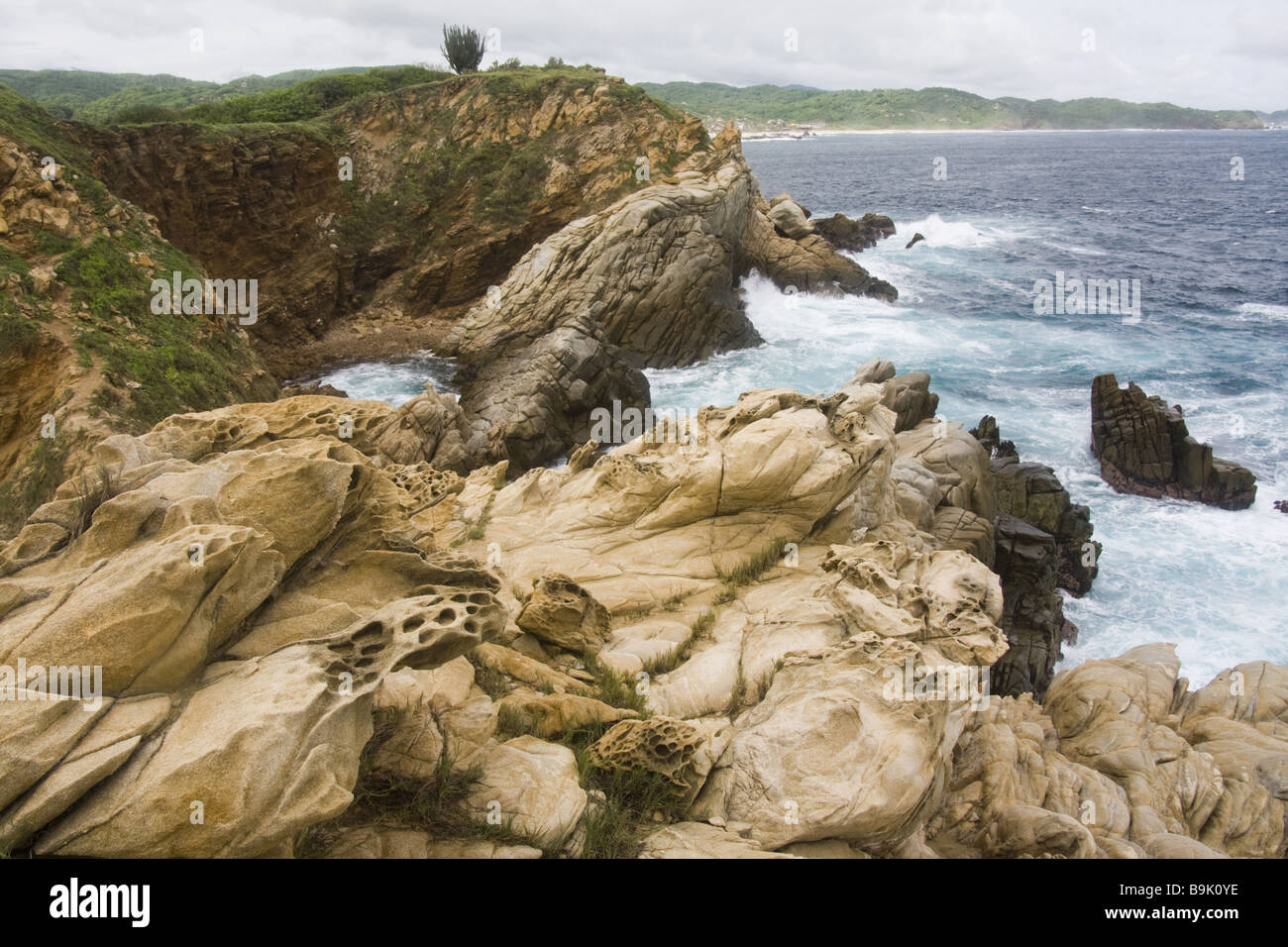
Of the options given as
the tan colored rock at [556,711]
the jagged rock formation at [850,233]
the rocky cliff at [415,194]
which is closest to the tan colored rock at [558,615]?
the tan colored rock at [556,711]

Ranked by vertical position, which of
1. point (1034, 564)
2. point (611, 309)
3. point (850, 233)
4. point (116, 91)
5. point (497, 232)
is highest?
point (116, 91)

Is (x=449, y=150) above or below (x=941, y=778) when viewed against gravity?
above

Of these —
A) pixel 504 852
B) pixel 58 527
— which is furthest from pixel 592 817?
pixel 58 527

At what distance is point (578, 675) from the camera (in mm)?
8055

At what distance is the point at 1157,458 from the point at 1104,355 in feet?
40.7

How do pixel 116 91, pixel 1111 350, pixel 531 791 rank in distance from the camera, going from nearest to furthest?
pixel 531 791 < pixel 1111 350 < pixel 116 91

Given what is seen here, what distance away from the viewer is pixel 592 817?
546 cm

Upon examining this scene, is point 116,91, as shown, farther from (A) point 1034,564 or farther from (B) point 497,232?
(A) point 1034,564

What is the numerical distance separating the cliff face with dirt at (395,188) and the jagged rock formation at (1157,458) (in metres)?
22.1

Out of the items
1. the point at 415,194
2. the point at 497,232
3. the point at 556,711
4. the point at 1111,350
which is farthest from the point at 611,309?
the point at 556,711

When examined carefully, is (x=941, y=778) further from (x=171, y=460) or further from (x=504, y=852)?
(x=171, y=460)

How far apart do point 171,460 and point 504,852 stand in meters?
4.75

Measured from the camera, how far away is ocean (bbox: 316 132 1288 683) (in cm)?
1767

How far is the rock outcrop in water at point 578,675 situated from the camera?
4.27 meters
